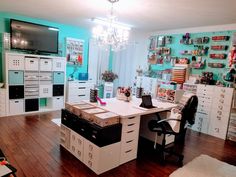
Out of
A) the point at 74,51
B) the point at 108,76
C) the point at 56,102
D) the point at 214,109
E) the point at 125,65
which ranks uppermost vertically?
the point at 74,51

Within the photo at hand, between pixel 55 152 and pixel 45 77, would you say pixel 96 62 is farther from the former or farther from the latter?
pixel 55 152

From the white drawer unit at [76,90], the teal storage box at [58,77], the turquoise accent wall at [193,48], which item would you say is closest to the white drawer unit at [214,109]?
the turquoise accent wall at [193,48]

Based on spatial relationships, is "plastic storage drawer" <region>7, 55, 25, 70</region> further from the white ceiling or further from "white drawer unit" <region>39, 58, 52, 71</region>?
the white ceiling

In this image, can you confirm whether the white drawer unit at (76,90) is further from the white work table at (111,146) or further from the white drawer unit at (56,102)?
the white work table at (111,146)

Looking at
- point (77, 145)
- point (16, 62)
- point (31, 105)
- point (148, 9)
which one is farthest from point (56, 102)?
point (148, 9)

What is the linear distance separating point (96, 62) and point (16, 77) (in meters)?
2.50

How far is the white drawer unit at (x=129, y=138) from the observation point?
8.27 ft

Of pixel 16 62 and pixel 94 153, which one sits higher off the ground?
pixel 16 62

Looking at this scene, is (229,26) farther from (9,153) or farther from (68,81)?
(9,153)

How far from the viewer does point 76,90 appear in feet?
17.5

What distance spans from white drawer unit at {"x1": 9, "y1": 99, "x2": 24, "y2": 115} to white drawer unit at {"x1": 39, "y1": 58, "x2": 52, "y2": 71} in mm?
936

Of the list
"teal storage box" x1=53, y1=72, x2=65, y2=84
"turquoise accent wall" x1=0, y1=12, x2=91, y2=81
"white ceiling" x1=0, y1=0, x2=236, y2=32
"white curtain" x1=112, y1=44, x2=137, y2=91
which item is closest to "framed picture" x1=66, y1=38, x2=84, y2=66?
"turquoise accent wall" x1=0, y1=12, x2=91, y2=81

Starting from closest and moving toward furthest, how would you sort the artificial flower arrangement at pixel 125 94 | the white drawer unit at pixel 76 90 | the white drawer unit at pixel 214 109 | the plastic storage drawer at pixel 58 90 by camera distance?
the artificial flower arrangement at pixel 125 94, the white drawer unit at pixel 214 109, the plastic storage drawer at pixel 58 90, the white drawer unit at pixel 76 90

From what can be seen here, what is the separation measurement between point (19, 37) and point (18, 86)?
1.18 metres
